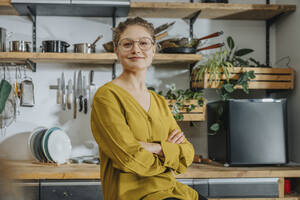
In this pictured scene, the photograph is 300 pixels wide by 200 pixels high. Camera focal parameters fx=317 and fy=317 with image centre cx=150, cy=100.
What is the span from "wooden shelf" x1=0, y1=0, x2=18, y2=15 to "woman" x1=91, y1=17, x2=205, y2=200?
135 cm

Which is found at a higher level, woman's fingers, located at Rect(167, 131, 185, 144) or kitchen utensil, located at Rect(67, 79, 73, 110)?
kitchen utensil, located at Rect(67, 79, 73, 110)

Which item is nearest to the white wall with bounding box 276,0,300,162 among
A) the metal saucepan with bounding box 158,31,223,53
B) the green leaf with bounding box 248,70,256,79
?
the green leaf with bounding box 248,70,256,79

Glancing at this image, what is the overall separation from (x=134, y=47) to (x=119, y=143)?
38cm

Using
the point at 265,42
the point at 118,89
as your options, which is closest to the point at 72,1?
the point at 118,89

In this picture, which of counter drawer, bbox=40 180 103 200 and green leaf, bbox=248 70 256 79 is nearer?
counter drawer, bbox=40 180 103 200

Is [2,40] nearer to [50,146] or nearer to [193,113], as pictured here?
[50,146]

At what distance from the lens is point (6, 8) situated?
2357 mm

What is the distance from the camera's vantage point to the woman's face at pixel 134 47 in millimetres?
1254

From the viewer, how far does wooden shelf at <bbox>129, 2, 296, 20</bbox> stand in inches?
93.1

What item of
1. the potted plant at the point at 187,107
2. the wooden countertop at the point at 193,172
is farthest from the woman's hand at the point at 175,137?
the potted plant at the point at 187,107

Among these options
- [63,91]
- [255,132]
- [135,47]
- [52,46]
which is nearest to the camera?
[135,47]

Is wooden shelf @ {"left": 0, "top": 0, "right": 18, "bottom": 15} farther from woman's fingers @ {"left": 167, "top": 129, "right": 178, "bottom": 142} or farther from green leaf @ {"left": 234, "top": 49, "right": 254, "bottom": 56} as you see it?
green leaf @ {"left": 234, "top": 49, "right": 254, "bottom": 56}

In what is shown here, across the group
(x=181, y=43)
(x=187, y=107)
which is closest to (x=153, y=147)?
(x=187, y=107)

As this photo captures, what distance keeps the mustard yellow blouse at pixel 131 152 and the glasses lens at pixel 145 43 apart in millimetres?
192
